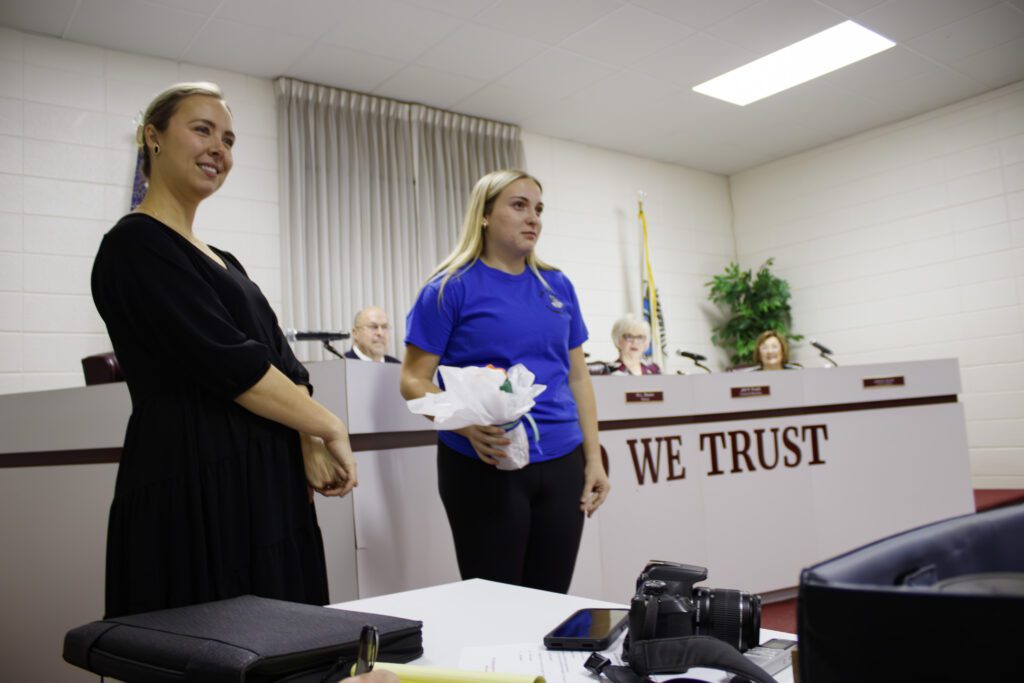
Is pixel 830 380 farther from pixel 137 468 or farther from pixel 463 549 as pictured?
pixel 137 468

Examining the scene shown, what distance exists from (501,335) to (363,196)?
145 inches

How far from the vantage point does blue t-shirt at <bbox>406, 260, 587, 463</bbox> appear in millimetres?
1713

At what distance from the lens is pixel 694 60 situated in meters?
5.14

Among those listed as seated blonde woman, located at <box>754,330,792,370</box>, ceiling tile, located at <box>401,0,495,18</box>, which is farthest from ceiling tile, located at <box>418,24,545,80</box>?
seated blonde woman, located at <box>754,330,792,370</box>

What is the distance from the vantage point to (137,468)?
1115 mm

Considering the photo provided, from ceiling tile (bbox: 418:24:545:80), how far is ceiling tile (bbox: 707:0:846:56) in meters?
1.17

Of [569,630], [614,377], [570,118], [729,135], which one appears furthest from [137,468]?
[729,135]

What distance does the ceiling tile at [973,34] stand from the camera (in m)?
4.88

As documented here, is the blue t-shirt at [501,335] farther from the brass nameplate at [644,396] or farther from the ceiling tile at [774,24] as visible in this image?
the ceiling tile at [774,24]

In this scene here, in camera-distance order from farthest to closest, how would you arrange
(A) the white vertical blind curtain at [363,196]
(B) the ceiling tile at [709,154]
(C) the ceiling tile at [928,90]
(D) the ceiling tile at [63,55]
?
(B) the ceiling tile at [709,154]
(C) the ceiling tile at [928,90]
(A) the white vertical blind curtain at [363,196]
(D) the ceiling tile at [63,55]

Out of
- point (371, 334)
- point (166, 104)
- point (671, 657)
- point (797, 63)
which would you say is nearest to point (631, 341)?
point (371, 334)

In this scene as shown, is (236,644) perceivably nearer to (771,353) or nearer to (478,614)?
(478,614)

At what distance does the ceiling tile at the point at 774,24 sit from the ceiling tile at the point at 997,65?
1426 millimetres

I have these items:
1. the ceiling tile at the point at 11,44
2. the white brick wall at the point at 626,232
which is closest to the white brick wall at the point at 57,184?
the ceiling tile at the point at 11,44
